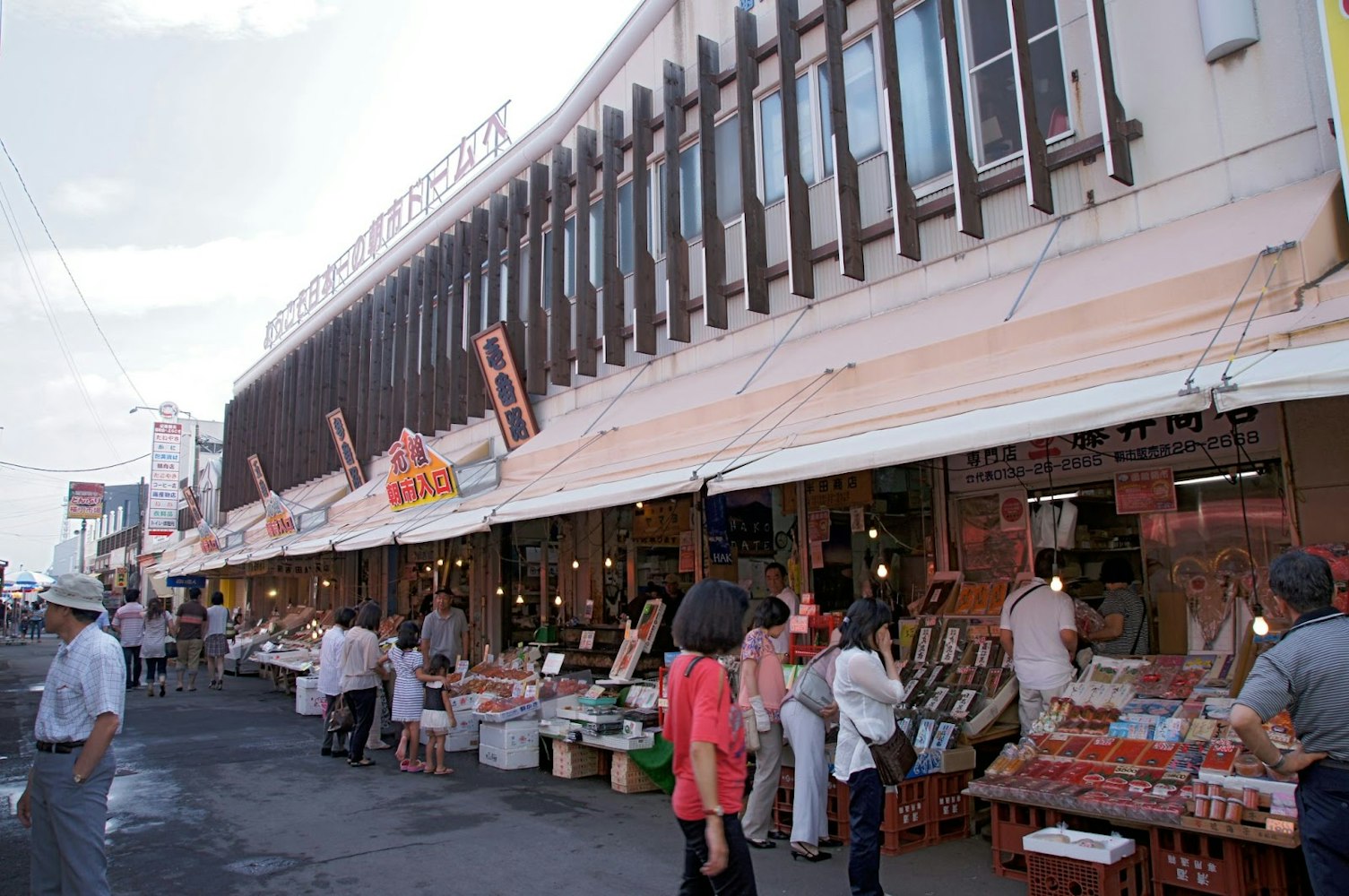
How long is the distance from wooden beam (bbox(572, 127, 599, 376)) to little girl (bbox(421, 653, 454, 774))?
15.4 ft

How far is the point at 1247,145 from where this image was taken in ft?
20.2

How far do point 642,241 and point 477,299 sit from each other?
5.42 metres

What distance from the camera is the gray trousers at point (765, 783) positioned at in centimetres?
657

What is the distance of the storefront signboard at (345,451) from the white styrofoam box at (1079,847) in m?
17.9

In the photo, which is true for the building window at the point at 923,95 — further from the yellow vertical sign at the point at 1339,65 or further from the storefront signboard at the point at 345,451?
the storefront signboard at the point at 345,451

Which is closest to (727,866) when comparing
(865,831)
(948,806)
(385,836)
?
(865,831)

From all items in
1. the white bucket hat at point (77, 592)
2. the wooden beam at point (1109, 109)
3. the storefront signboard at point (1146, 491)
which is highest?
the wooden beam at point (1109, 109)

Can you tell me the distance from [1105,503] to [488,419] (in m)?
10.8

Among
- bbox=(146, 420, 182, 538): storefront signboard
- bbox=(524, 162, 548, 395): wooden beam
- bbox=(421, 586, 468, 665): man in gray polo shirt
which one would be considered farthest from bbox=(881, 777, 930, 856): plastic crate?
bbox=(146, 420, 182, 538): storefront signboard

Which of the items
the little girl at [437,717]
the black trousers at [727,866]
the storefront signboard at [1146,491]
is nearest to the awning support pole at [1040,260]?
the storefront signboard at [1146,491]

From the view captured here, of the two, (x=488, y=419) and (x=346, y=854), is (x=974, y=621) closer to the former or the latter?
(x=346, y=854)

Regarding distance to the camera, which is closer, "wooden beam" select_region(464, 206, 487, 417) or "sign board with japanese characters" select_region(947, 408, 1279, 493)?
"sign board with japanese characters" select_region(947, 408, 1279, 493)

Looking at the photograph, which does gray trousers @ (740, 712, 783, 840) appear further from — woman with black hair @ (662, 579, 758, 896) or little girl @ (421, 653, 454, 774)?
little girl @ (421, 653, 454, 774)

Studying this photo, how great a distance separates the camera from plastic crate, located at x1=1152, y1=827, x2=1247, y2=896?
15.7ft
